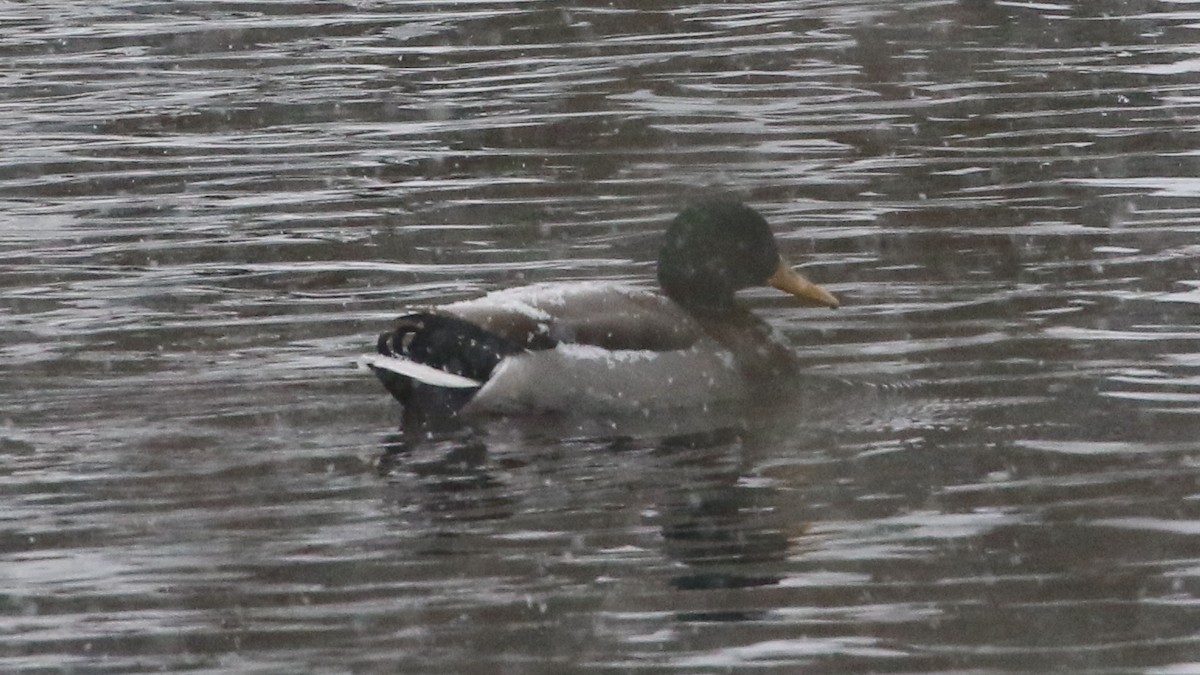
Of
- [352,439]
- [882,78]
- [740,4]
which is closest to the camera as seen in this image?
[352,439]

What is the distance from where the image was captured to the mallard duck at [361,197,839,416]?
9.22 m

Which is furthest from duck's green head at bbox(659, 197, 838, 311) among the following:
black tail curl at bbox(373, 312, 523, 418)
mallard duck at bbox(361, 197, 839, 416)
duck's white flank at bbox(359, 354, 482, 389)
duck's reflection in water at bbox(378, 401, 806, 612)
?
duck's white flank at bbox(359, 354, 482, 389)

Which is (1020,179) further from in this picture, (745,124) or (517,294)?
(517,294)

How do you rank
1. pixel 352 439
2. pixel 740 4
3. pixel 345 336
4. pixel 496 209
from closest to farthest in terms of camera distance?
pixel 352 439, pixel 345 336, pixel 496 209, pixel 740 4

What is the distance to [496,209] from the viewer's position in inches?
506

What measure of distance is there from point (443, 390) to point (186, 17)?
1051 cm

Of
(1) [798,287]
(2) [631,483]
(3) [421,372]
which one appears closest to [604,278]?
(1) [798,287]

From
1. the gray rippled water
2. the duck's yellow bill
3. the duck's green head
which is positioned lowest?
→ the gray rippled water

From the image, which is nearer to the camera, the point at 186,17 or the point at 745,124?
the point at 745,124

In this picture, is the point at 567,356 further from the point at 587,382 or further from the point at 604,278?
the point at 604,278

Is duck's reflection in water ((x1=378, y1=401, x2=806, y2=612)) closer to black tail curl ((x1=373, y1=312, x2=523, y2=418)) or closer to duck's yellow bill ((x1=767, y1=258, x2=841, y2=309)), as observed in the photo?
black tail curl ((x1=373, y1=312, x2=523, y2=418))

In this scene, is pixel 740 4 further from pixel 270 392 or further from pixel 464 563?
pixel 464 563

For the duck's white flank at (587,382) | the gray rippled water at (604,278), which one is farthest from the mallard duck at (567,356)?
the gray rippled water at (604,278)

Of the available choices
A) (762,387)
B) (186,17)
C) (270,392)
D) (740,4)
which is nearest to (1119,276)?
(762,387)
